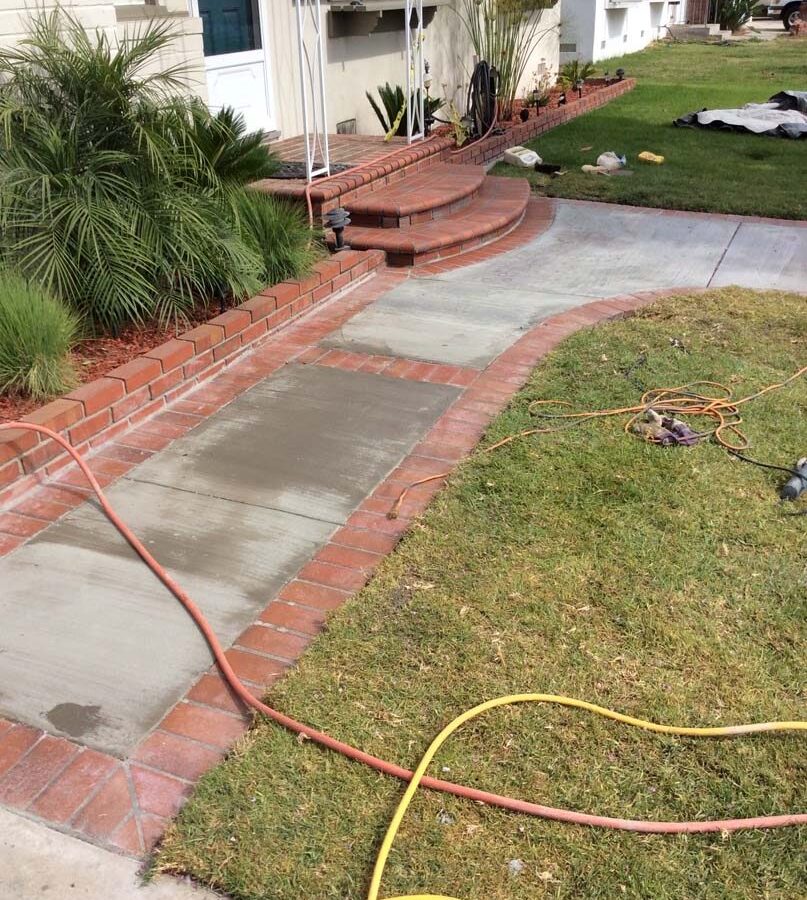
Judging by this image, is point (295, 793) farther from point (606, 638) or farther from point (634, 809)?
point (606, 638)

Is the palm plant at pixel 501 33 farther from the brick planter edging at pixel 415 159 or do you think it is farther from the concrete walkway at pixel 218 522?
the concrete walkway at pixel 218 522

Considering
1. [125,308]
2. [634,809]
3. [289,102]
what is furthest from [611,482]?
[289,102]

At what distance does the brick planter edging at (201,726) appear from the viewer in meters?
2.08

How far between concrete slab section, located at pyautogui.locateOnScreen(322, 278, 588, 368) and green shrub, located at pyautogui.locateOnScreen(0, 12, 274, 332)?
756mm

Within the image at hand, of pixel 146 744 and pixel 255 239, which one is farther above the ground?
pixel 255 239

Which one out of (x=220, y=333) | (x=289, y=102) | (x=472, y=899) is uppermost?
(x=289, y=102)

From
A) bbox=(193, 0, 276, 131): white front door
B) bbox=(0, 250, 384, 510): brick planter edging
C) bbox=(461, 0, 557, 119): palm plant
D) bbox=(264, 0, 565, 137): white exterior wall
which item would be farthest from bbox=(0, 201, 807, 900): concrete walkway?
bbox=(461, 0, 557, 119): palm plant

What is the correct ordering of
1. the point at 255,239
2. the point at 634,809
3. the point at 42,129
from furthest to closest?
1. the point at 255,239
2. the point at 42,129
3. the point at 634,809

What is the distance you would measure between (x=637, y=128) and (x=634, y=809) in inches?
414

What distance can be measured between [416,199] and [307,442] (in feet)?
11.1

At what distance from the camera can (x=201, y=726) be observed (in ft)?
7.62

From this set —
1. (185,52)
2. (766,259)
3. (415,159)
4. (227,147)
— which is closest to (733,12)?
(415,159)

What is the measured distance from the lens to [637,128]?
36.5 feet

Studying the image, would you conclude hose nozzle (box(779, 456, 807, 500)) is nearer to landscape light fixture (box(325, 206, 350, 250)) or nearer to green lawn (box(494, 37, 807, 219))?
landscape light fixture (box(325, 206, 350, 250))
